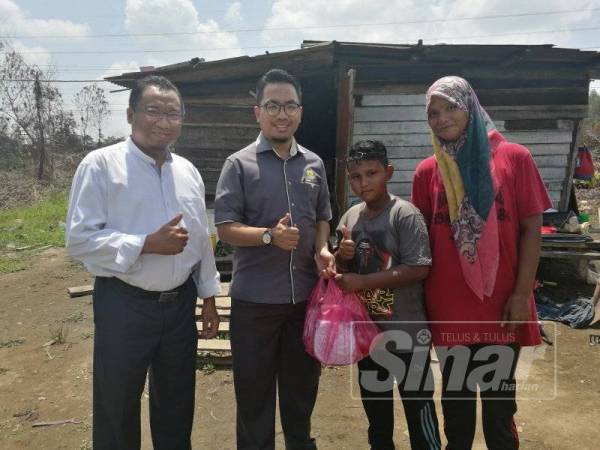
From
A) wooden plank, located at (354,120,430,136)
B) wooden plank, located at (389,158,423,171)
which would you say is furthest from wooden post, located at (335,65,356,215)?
wooden plank, located at (389,158,423,171)

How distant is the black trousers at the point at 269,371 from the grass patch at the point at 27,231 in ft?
24.8

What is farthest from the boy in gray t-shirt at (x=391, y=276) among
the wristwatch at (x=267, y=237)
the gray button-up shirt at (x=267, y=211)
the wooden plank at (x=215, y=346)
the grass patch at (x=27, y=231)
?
the grass patch at (x=27, y=231)

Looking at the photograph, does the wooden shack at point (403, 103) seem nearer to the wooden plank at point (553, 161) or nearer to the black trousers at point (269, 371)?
the wooden plank at point (553, 161)

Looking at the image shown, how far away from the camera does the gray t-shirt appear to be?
2020 millimetres

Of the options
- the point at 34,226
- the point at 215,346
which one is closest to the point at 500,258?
the point at 215,346

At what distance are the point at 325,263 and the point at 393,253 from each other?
1.13 feet

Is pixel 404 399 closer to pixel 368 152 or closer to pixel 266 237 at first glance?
pixel 266 237

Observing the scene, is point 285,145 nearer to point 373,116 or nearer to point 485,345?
point 485,345

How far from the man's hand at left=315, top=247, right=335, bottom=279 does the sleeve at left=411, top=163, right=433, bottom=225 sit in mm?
560

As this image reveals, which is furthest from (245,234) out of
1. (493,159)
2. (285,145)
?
(493,159)

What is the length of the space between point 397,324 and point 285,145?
3.57 feet

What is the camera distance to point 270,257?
2127mm

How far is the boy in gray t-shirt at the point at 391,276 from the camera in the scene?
2.02 metres

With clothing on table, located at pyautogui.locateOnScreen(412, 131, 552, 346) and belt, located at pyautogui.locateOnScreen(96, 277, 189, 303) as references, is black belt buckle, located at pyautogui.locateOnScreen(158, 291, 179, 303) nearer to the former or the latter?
belt, located at pyautogui.locateOnScreen(96, 277, 189, 303)
